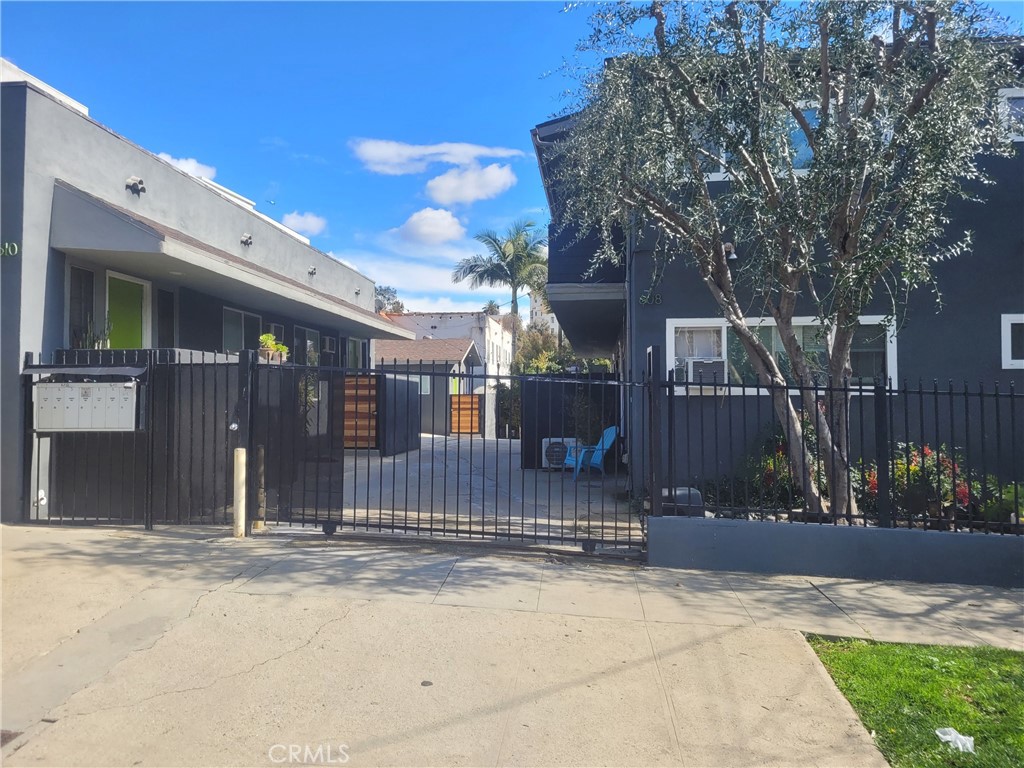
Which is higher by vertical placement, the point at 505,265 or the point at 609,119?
the point at 505,265

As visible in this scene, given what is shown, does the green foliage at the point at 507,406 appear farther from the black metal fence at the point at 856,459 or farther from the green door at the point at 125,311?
the green door at the point at 125,311

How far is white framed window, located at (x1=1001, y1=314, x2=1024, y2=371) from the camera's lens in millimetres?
9359

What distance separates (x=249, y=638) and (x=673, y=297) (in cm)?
761

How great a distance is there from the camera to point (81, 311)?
8.65 m

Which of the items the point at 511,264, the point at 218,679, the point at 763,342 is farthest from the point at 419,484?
the point at 511,264


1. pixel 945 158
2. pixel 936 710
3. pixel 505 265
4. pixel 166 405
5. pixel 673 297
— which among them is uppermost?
pixel 505 265

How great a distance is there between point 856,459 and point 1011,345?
9.43 feet

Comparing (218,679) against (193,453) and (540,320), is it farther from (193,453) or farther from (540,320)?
(540,320)

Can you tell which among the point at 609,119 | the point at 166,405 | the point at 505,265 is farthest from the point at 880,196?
the point at 505,265

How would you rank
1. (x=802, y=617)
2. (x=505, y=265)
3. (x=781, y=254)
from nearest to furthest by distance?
(x=802, y=617), (x=781, y=254), (x=505, y=265)

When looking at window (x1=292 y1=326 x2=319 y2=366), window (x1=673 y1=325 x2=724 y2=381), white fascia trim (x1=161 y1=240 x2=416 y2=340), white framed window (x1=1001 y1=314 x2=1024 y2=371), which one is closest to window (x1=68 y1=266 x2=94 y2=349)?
white fascia trim (x1=161 y1=240 x2=416 y2=340)

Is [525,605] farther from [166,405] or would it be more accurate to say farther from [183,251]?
[183,251]

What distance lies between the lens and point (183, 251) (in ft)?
28.1
